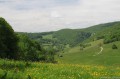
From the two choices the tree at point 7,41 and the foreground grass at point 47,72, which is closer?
the foreground grass at point 47,72

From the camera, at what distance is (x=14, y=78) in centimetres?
1397

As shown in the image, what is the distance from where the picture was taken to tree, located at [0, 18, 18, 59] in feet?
209

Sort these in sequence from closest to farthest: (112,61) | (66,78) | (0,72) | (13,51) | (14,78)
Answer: (14,78) < (0,72) < (66,78) < (13,51) < (112,61)

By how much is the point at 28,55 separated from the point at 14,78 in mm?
98654

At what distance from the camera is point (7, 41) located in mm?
67188

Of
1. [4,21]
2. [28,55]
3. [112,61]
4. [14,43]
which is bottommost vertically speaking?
[112,61]

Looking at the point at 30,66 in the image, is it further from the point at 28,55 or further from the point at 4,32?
the point at 28,55

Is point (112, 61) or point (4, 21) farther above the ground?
point (4, 21)

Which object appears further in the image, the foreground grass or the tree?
the tree

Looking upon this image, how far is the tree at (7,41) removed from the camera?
209 ft

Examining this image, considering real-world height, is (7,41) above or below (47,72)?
below

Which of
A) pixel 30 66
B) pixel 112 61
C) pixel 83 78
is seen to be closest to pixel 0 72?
pixel 83 78

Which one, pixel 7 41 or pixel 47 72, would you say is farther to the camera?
pixel 7 41

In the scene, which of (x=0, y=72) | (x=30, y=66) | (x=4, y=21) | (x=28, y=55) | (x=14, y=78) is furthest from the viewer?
(x=28, y=55)
